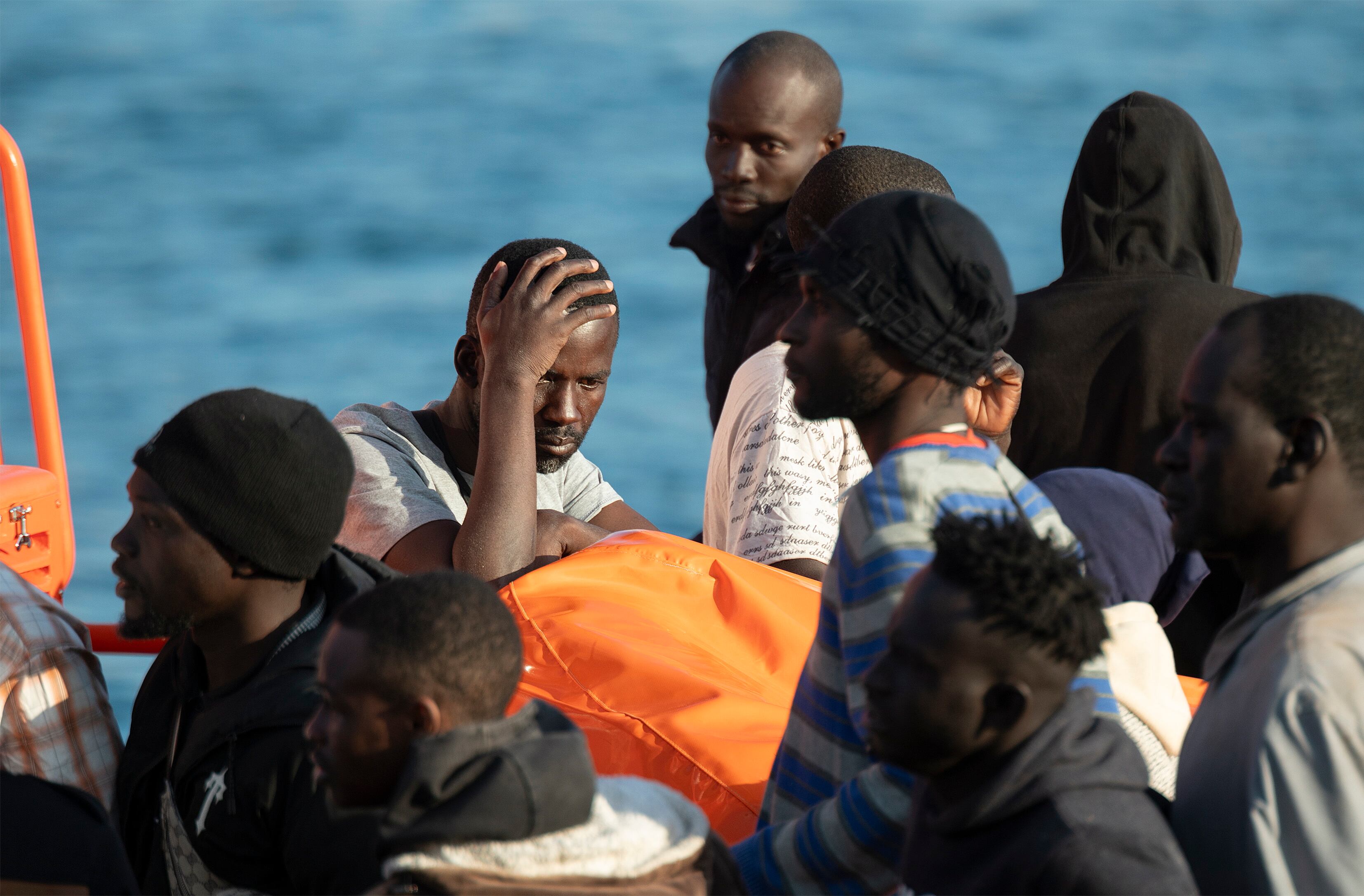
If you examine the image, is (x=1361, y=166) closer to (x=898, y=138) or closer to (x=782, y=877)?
(x=898, y=138)

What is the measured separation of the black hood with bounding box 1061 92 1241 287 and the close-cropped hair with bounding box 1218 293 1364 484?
1882 mm

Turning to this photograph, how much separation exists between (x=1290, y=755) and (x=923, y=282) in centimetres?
72

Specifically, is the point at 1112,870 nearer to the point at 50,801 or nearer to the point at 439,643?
the point at 439,643

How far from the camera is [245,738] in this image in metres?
2.06

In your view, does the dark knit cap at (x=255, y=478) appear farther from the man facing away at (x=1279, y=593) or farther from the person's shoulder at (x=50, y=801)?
the man facing away at (x=1279, y=593)

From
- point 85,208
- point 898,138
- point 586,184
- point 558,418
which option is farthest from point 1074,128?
point 558,418

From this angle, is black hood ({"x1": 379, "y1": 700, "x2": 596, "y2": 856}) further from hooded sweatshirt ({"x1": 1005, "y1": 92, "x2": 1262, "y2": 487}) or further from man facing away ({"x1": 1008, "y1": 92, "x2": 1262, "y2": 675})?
hooded sweatshirt ({"x1": 1005, "y1": 92, "x2": 1262, "y2": 487})

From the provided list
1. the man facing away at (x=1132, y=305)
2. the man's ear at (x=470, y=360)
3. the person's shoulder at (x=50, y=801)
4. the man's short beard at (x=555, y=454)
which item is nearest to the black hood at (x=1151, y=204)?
the man facing away at (x=1132, y=305)

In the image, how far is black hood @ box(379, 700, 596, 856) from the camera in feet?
5.33

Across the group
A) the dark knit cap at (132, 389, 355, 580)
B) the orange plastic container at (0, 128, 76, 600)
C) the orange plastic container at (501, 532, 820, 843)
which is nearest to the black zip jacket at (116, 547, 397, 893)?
the dark knit cap at (132, 389, 355, 580)

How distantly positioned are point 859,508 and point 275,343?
18.3 meters

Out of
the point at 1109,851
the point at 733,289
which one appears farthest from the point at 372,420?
the point at 1109,851

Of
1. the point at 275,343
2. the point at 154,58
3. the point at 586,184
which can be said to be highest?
the point at 154,58

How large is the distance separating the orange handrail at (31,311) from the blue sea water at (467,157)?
10693 millimetres
